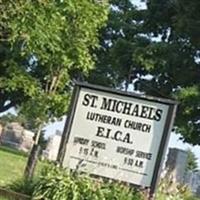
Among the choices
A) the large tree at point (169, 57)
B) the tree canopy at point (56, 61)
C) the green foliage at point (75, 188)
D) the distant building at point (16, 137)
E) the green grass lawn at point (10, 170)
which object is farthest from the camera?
the distant building at point (16, 137)

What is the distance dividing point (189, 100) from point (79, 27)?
1023 centimetres

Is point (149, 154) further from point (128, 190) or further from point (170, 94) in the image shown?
point (170, 94)

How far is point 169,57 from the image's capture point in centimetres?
3678

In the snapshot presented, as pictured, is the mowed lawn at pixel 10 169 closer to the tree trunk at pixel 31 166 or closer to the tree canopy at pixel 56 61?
the tree trunk at pixel 31 166

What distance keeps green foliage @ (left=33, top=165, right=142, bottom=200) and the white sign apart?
0.55 meters

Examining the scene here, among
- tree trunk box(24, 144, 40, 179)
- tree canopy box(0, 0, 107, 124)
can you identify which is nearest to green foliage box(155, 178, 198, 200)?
tree trunk box(24, 144, 40, 179)

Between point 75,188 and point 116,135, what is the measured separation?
1.37 m

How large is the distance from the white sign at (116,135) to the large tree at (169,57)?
903 inches

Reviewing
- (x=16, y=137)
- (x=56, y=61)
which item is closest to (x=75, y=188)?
(x=56, y=61)

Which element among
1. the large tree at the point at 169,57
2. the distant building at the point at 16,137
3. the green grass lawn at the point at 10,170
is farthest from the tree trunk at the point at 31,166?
the distant building at the point at 16,137

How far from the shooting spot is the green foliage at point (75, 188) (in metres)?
9.48

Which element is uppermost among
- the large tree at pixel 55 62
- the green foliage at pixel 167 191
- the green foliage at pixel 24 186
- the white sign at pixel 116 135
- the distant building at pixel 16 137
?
the large tree at pixel 55 62

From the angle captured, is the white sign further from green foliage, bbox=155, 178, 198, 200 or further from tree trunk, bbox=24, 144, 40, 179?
green foliage, bbox=155, 178, 198, 200

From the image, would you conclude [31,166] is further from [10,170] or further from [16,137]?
[16,137]
